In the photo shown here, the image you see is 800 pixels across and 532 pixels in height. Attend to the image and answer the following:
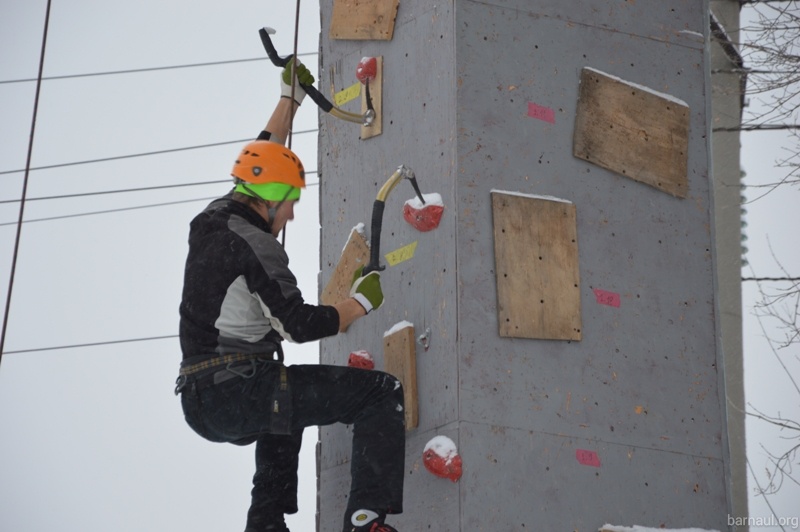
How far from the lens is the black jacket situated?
4.78 m

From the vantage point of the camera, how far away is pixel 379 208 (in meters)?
5.30

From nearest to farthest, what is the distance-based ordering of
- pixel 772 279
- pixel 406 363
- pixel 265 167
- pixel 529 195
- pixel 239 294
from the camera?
pixel 239 294 < pixel 265 167 < pixel 406 363 < pixel 529 195 < pixel 772 279

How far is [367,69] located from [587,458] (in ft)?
6.99

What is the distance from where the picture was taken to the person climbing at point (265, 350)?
479 centimetres

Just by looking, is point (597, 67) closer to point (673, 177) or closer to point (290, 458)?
point (673, 177)

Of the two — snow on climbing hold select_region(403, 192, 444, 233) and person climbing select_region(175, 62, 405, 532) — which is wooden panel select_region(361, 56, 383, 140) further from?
person climbing select_region(175, 62, 405, 532)

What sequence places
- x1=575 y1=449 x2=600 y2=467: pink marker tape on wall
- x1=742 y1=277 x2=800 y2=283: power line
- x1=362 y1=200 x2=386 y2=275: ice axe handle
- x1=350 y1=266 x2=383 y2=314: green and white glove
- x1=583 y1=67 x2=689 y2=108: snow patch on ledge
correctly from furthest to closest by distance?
1. x1=742 y1=277 x2=800 y2=283: power line
2. x1=583 y1=67 x2=689 y2=108: snow patch on ledge
3. x1=575 y1=449 x2=600 y2=467: pink marker tape on wall
4. x1=362 y1=200 x2=386 y2=275: ice axe handle
5. x1=350 y1=266 x2=383 y2=314: green and white glove

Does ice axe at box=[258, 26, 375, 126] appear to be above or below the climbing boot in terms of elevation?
above

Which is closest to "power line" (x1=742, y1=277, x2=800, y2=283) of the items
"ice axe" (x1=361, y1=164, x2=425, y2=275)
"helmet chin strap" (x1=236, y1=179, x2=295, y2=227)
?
"ice axe" (x1=361, y1=164, x2=425, y2=275)

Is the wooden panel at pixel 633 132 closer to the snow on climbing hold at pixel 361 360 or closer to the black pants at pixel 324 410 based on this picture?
the snow on climbing hold at pixel 361 360

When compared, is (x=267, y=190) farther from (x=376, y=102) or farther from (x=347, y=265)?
(x=376, y=102)

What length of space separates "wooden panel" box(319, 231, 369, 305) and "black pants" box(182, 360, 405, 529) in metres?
0.97

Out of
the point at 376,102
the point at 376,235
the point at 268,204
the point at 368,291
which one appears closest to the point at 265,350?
the point at 368,291

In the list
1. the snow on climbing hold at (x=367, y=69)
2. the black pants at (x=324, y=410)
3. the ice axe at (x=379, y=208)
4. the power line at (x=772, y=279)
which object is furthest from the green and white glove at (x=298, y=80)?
the power line at (x=772, y=279)
